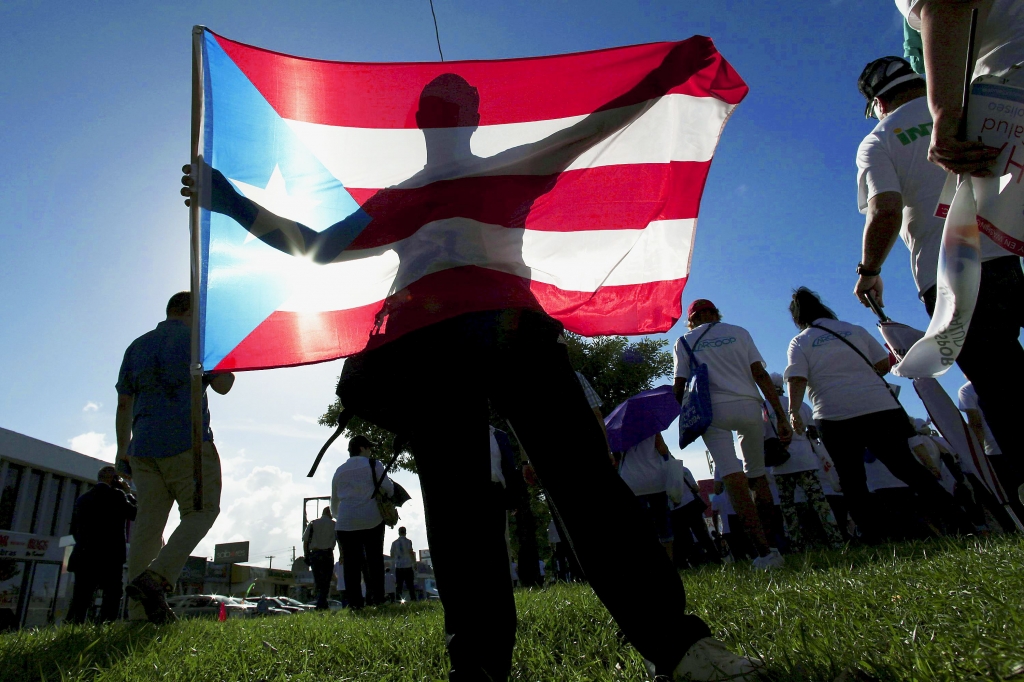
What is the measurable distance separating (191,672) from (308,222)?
5.78 ft

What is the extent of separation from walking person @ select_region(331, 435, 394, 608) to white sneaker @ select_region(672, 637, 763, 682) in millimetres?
5639

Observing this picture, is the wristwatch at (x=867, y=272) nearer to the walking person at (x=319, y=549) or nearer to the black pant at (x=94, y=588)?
the black pant at (x=94, y=588)

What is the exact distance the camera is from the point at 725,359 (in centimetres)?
484

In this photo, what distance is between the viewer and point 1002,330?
221 cm

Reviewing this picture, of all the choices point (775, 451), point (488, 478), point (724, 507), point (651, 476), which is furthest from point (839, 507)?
point (488, 478)

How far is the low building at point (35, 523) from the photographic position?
1240 cm

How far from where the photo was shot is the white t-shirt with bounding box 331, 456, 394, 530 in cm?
692

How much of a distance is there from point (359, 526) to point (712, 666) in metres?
6.02

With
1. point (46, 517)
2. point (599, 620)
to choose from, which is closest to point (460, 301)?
point (599, 620)

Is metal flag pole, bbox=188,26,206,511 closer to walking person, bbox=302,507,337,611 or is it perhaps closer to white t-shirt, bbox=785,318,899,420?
white t-shirt, bbox=785,318,899,420

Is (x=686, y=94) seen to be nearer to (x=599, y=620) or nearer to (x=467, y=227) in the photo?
(x=467, y=227)

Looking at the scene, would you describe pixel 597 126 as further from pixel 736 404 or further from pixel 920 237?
pixel 736 404

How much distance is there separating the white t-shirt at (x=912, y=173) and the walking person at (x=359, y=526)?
5.43 metres

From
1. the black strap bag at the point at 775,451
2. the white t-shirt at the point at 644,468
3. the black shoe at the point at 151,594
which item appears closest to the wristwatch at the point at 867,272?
the white t-shirt at the point at 644,468
